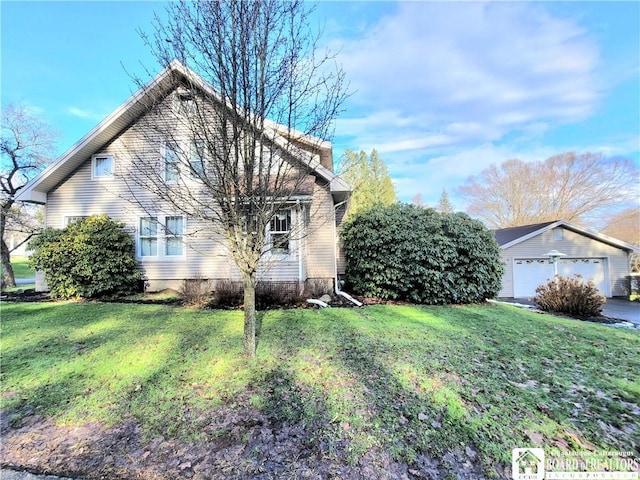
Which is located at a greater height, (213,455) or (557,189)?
(557,189)

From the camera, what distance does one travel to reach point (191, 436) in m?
2.72

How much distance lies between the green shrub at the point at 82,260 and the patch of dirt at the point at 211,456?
7.15 meters

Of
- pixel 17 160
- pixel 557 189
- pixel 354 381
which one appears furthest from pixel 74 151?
pixel 557 189

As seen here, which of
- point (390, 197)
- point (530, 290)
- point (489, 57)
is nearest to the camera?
point (489, 57)

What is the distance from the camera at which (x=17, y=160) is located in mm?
13125

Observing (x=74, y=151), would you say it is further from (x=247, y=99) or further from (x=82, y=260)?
(x=247, y=99)

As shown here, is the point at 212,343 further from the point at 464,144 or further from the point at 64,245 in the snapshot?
the point at 464,144

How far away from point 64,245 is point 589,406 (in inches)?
479

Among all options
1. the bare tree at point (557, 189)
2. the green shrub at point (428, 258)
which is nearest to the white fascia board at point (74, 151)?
the green shrub at point (428, 258)

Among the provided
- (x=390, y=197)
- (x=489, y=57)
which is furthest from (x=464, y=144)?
(x=489, y=57)

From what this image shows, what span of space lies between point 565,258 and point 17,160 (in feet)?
95.2

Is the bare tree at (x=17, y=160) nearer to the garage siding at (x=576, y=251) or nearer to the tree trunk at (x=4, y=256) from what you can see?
the tree trunk at (x=4, y=256)

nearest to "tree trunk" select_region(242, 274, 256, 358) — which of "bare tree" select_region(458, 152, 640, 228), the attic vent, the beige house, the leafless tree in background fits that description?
the attic vent

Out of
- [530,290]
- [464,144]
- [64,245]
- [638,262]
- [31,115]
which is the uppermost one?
[464,144]
